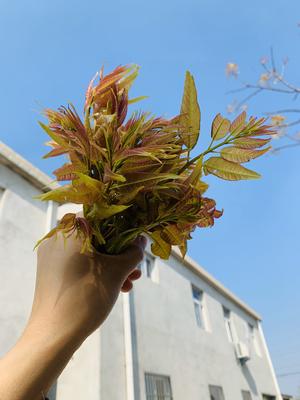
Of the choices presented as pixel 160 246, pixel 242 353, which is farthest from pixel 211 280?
pixel 160 246

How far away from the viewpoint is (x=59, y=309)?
0.64m

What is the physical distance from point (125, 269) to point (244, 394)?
8852mm

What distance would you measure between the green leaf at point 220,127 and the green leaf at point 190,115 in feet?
0.14

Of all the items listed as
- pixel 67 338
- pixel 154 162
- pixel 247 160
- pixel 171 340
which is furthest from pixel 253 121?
pixel 171 340

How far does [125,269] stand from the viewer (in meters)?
0.73

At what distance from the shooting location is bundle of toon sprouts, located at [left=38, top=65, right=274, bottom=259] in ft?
2.26

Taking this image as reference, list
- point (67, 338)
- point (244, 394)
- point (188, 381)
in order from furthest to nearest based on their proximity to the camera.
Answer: point (244, 394), point (188, 381), point (67, 338)

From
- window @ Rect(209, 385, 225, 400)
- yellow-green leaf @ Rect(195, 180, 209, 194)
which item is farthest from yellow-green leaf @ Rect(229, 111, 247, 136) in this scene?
window @ Rect(209, 385, 225, 400)

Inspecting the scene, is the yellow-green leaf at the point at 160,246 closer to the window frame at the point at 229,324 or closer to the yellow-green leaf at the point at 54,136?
the yellow-green leaf at the point at 54,136

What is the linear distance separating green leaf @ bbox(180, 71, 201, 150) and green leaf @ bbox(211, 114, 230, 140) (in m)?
0.04

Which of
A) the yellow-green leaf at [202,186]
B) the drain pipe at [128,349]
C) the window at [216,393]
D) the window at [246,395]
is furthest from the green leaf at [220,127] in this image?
the window at [246,395]

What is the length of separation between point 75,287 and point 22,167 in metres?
3.71

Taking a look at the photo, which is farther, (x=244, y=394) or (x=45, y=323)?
(x=244, y=394)

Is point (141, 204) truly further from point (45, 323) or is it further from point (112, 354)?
point (112, 354)
